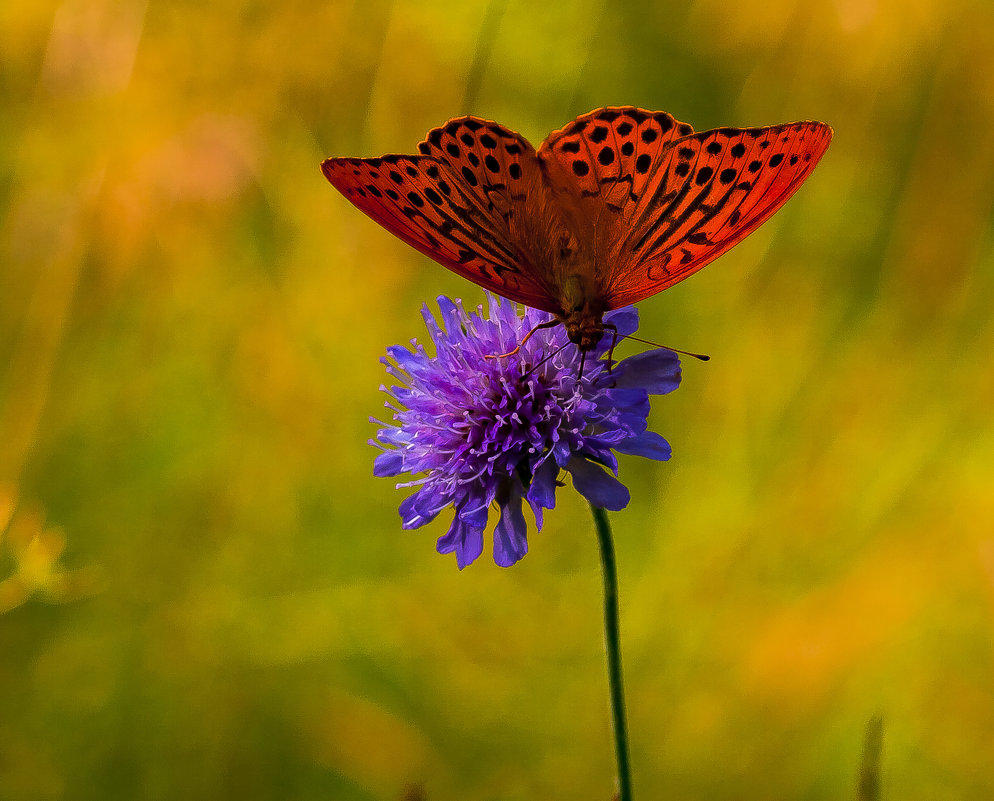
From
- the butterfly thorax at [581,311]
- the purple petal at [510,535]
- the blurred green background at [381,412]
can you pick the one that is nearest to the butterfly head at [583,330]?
the butterfly thorax at [581,311]

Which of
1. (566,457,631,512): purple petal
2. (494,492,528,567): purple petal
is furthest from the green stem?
(494,492,528,567): purple petal

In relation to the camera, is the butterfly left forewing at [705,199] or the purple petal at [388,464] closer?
the butterfly left forewing at [705,199]

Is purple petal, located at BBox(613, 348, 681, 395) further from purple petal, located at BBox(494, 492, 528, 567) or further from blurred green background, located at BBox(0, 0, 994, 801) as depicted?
blurred green background, located at BBox(0, 0, 994, 801)

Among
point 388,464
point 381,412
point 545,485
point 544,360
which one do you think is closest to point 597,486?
point 545,485

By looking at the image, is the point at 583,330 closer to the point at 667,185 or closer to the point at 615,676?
the point at 667,185

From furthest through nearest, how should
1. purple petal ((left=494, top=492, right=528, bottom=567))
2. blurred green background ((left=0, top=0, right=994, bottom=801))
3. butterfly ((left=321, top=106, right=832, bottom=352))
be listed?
blurred green background ((left=0, top=0, right=994, bottom=801)) → purple petal ((left=494, top=492, right=528, bottom=567)) → butterfly ((left=321, top=106, right=832, bottom=352))

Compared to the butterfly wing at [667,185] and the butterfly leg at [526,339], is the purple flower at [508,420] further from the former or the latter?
the butterfly wing at [667,185]

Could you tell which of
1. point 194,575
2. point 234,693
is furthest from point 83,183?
point 234,693
